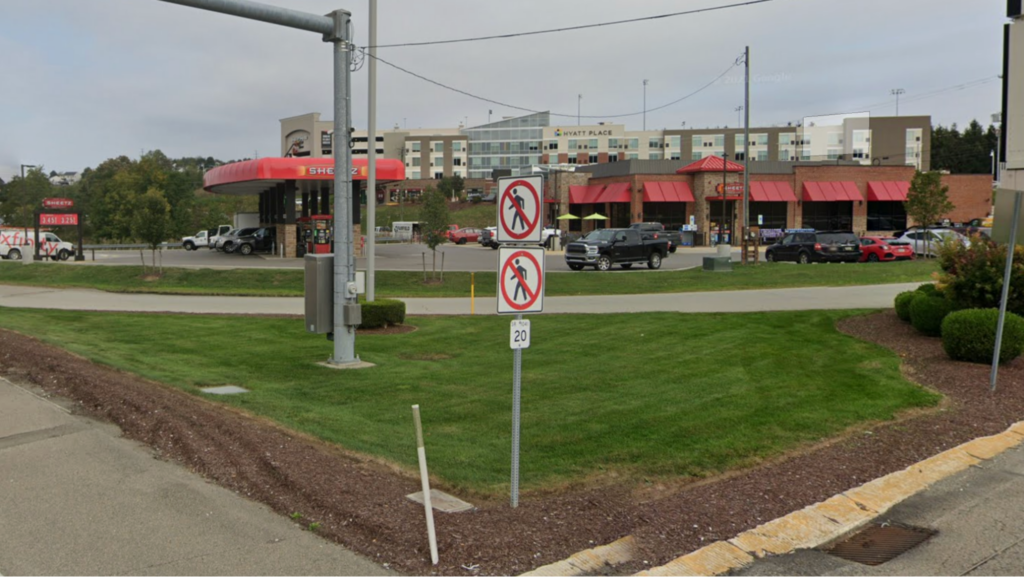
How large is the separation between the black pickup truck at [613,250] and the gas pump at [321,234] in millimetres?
13456

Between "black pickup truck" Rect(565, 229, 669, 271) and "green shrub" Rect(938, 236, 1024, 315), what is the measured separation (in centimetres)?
2097

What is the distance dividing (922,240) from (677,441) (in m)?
37.6

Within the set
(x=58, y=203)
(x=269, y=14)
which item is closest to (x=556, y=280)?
(x=269, y=14)

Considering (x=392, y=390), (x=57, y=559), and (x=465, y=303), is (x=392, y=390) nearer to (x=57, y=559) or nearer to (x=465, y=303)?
(x=57, y=559)

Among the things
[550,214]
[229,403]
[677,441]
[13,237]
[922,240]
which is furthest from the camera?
[550,214]

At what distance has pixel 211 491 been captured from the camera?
6383 mm

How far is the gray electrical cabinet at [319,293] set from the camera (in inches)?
479

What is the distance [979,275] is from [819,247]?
985 inches

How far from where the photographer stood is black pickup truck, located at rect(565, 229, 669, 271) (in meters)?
34.1

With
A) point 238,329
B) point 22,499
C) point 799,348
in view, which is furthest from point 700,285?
point 22,499

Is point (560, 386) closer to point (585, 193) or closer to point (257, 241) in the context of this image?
point (257, 241)

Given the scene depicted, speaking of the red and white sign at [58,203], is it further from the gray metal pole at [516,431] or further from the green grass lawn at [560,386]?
the gray metal pole at [516,431]

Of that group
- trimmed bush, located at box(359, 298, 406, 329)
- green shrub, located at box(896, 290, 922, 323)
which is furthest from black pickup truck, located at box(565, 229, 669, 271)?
green shrub, located at box(896, 290, 922, 323)

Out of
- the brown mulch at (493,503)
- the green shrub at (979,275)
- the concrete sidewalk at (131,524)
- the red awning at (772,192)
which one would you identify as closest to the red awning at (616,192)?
the red awning at (772,192)
